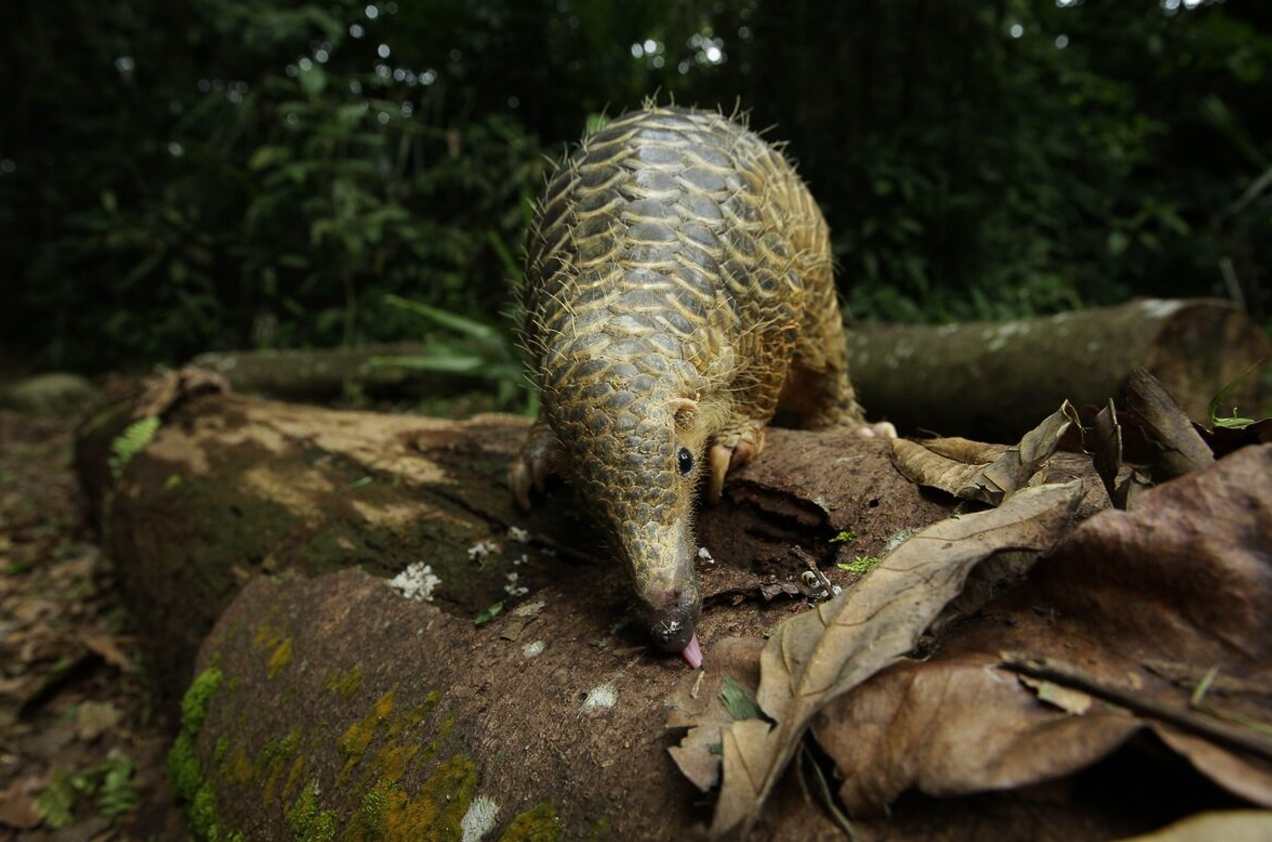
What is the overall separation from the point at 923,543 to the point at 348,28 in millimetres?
9862

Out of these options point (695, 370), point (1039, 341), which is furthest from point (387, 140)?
point (695, 370)

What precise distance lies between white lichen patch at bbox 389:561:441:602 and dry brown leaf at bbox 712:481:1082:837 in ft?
4.22

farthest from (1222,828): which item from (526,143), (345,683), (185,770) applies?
(526,143)

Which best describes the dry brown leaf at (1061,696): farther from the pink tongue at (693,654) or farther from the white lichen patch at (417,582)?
the white lichen patch at (417,582)

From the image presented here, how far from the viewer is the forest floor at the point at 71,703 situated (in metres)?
3.30

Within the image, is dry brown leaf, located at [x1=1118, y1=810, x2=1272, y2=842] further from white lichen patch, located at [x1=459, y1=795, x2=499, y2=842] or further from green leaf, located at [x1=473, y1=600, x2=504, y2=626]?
green leaf, located at [x1=473, y1=600, x2=504, y2=626]

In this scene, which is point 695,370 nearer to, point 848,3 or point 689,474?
point 689,474

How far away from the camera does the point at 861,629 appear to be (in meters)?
1.38

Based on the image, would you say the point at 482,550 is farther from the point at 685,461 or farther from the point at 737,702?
the point at 737,702

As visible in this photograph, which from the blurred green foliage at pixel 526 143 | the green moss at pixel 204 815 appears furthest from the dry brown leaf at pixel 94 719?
the blurred green foliage at pixel 526 143

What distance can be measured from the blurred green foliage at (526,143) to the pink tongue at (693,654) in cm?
495

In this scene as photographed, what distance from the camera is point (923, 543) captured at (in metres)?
1.50

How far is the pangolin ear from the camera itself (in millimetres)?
2119

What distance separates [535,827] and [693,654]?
1.53ft
